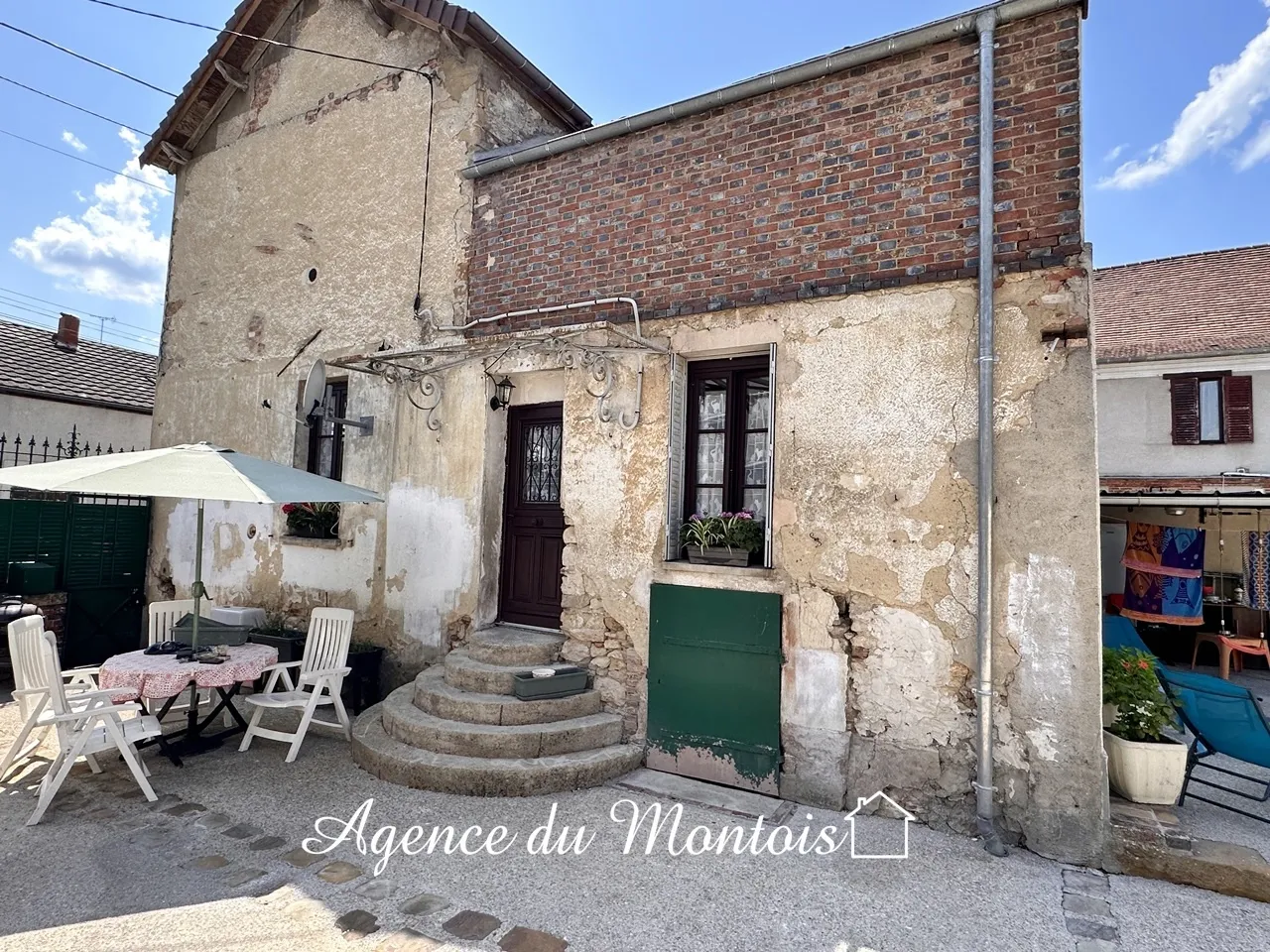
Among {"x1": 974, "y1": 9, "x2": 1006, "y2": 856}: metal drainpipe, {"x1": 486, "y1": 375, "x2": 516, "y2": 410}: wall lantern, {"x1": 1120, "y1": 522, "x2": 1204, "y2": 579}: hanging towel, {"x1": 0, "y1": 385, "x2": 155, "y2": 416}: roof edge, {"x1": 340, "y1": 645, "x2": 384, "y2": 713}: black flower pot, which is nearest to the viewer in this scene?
{"x1": 974, "y1": 9, "x2": 1006, "y2": 856}: metal drainpipe

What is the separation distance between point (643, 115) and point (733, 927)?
5.64m

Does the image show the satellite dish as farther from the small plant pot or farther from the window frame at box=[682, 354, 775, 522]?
the small plant pot

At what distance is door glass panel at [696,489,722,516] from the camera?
5.50 metres

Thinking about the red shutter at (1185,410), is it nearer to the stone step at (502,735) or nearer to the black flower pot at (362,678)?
the stone step at (502,735)

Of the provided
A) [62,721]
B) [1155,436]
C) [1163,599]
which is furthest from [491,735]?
[1155,436]

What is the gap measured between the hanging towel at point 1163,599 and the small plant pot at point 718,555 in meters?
8.43

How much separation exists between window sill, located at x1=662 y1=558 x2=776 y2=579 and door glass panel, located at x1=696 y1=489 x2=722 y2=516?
476mm

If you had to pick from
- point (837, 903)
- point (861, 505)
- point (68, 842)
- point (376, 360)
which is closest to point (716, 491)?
point (861, 505)

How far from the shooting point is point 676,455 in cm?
547

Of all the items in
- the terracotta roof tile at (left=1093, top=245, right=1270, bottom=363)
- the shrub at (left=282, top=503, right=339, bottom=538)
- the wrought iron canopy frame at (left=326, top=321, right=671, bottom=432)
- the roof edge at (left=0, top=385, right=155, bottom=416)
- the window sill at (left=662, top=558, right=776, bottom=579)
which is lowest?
the window sill at (left=662, top=558, right=776, bottom=579)

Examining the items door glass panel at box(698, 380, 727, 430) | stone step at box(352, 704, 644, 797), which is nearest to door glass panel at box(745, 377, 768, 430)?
door glass panel at box(698, 380, 727, 430)

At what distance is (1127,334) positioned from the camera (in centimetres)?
1327

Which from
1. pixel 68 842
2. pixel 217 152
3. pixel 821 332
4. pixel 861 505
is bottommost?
pixel 68 842

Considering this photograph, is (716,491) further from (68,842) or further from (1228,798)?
(68,842)
